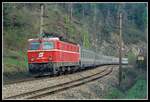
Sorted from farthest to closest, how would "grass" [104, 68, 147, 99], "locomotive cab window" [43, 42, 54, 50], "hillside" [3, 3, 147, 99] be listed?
1. "hillside" [3, 3, 147, 99]
2. "locomotive cab window" [43, 42, 54, 50]
3. "grass" [104, 68, 147, 99]

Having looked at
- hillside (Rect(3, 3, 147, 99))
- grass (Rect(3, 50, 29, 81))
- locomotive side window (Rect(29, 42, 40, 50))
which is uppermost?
hillside (Rect(3, 3, 147, 99))

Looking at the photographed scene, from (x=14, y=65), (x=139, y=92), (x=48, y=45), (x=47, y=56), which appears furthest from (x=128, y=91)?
(x=14, y=65)

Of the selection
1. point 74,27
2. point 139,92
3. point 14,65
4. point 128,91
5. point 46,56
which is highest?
point 74,27

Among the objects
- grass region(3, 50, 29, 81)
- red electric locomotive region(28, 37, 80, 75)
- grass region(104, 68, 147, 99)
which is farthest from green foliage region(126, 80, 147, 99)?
grass region(3, 50, 29, 81)

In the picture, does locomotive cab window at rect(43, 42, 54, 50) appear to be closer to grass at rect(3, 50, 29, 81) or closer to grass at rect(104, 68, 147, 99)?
grass at rect(3, 50, 29, 81)

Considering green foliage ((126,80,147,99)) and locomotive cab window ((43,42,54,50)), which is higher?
locomotive cab window ((43,42,54,50))

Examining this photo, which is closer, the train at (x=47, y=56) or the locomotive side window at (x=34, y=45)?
the train at (x=47, y=56)

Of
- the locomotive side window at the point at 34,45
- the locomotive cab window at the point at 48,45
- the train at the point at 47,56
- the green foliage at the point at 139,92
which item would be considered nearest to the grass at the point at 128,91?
the green foliage at the point at 139,92

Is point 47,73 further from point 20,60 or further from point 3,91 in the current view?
point 3,91

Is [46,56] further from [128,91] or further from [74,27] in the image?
[74,27]

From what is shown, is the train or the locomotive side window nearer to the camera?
the train

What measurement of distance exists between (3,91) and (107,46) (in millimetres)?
50158

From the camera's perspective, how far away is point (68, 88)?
21047 mm

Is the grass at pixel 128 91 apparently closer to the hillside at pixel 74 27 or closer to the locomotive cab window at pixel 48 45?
the locomotive cab window at pixel 48 45
